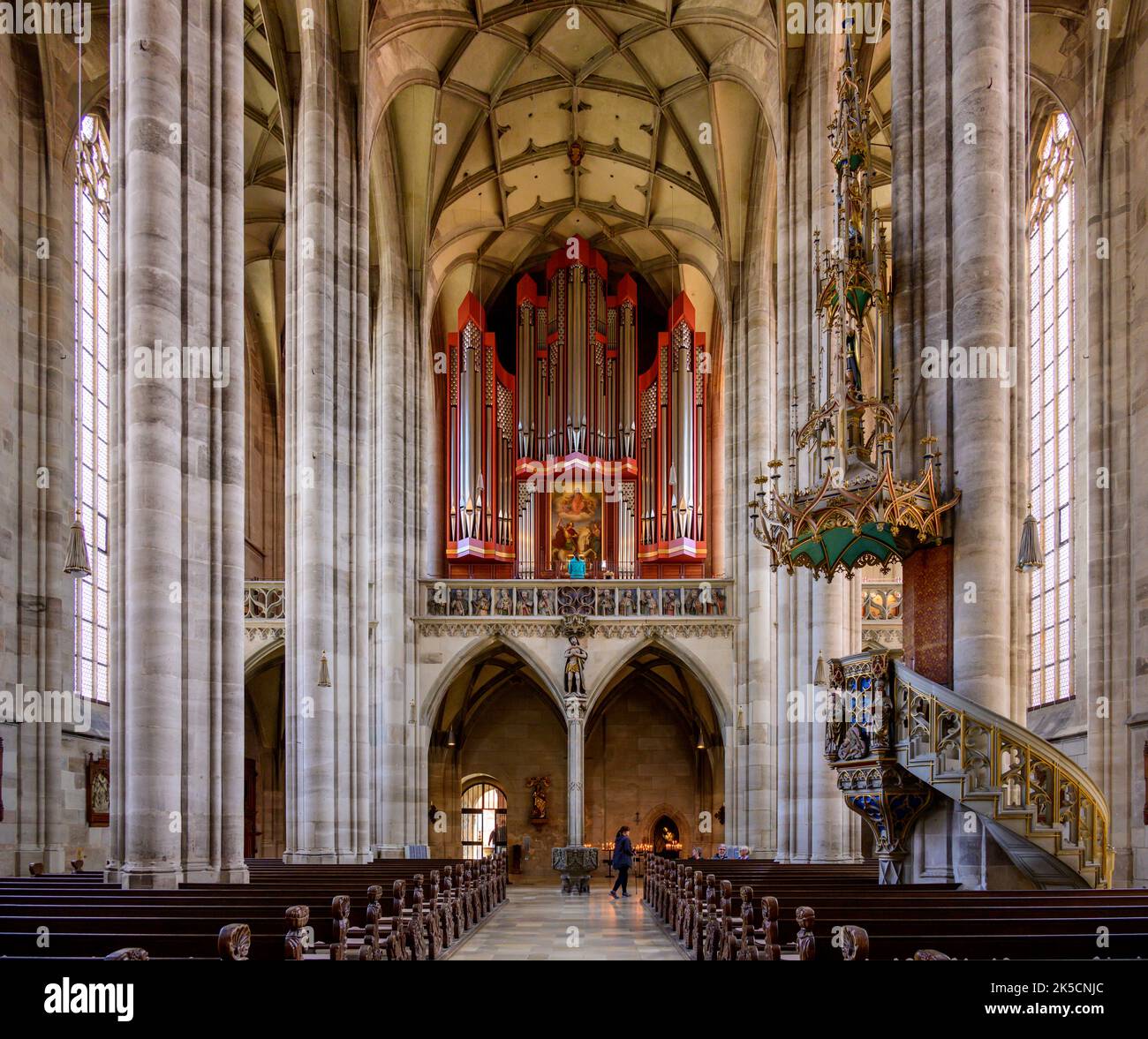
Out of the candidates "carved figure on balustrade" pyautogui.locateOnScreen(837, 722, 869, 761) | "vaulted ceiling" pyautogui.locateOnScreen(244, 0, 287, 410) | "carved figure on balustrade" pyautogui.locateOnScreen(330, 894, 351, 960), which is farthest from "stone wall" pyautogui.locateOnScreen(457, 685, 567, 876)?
"carved figure on balustrade" pyautogui.locateOnScreen(330, 894, 351, 960)

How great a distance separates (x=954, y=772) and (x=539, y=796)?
83.8 ft

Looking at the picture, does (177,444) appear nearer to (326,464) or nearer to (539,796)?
(326,464)

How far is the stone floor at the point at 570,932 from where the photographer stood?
14711 mm

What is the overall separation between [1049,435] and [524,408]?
53.3ft

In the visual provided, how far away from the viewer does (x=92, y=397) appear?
22156mm

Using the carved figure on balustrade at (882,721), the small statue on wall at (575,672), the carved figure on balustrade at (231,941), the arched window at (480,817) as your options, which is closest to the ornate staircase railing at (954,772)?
the carved figure on balustrade at (882,721)

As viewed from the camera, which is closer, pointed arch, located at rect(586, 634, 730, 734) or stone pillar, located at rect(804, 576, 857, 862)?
stone pillar, located at rect(804, 576, 857, 862)

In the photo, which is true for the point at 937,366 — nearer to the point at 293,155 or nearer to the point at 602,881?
the point at 293,155

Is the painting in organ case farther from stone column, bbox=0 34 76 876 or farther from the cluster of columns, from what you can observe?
stone column, bbox=0 34 76 876

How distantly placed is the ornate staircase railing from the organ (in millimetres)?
20834

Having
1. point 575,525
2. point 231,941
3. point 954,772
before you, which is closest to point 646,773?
point 575,525

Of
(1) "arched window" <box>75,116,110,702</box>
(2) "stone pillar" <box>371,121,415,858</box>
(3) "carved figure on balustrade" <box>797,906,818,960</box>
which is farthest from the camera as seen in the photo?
(2) "stone pillar" <box>371,121,415,858</box>

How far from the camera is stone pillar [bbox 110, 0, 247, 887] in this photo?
493 inches
